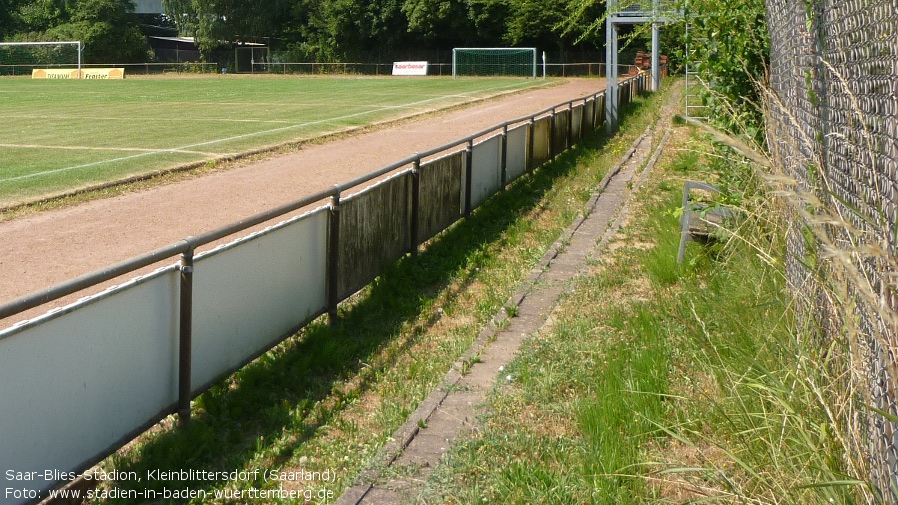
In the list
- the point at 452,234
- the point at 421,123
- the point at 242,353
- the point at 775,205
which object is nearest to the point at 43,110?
the point at 421,123

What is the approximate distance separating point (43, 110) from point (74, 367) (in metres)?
29.3

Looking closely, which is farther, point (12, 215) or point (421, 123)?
point (421, 123)

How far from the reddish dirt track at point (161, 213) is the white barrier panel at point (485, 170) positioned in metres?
Result: 2.69

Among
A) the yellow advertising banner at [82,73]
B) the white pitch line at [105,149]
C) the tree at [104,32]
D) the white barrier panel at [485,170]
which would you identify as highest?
the tree at [104,32]

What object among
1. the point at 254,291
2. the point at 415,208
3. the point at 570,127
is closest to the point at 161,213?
the point at 415,208

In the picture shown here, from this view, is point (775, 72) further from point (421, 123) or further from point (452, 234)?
point (421, 123)

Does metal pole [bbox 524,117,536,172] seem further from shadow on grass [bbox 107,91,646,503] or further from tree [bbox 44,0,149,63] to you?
tree [bbox 44,0,149,63]

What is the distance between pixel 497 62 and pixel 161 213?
57.3 meters

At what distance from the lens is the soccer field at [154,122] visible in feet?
55.5

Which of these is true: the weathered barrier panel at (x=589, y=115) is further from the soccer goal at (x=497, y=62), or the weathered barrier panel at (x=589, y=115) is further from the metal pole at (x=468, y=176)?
the soccer goal at (x=497, y=62)

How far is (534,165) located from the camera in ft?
54.3

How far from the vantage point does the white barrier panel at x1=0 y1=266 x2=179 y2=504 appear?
4293 mm

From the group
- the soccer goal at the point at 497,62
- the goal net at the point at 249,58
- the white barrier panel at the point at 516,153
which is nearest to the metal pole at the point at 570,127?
the white barrier panel at the point at 516,153

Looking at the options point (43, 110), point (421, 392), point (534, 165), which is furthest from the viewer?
point (43, 110)
